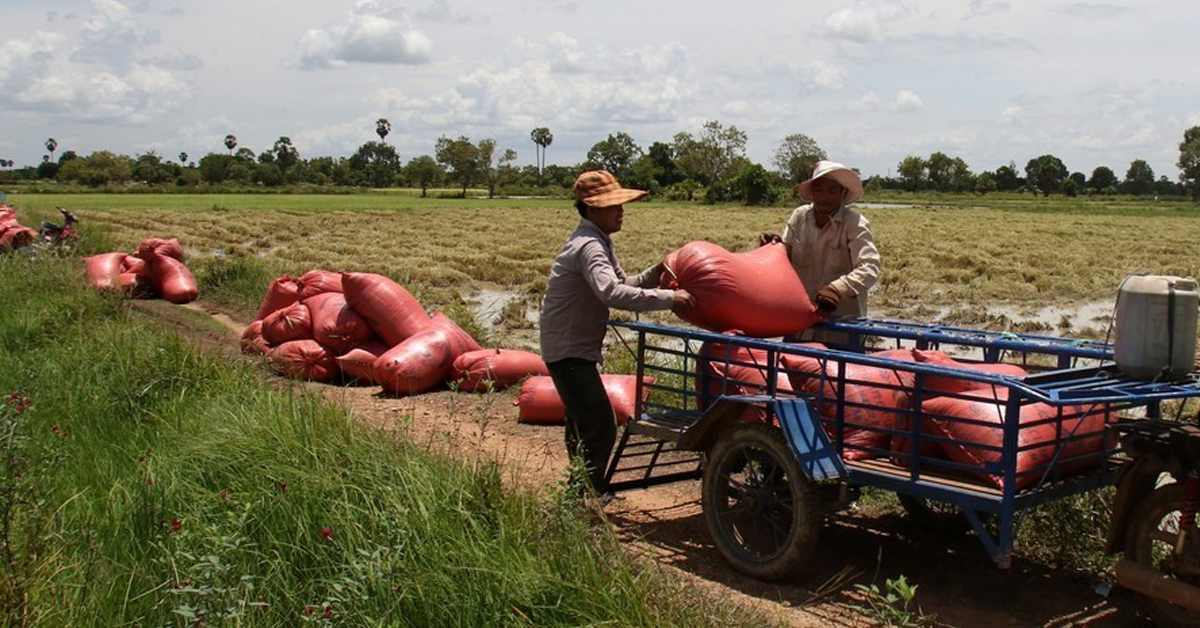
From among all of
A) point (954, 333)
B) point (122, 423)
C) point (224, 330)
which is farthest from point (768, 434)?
point (224, 330)

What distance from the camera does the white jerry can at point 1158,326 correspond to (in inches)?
143

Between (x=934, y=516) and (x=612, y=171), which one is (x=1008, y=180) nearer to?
(x=612, y=171)

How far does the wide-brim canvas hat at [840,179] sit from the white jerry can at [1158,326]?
1729 mm

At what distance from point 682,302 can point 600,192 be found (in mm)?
611

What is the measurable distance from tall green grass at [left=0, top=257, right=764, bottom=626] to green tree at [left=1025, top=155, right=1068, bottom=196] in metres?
97.4

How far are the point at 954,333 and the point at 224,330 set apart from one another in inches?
331

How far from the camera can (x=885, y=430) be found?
4062 mm

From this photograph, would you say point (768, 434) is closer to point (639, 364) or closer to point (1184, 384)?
point (639, 364)

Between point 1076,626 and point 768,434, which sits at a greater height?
point 768,434

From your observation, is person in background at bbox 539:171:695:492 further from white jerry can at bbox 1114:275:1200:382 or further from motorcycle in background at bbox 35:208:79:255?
motorcycle in background at bbox 35:208:79:255

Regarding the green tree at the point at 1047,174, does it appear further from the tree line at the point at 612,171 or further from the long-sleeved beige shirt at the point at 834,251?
the long-sleeved beige shirt at the point at 834,251

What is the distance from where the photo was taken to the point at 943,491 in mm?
3836

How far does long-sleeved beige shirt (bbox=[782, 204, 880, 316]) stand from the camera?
5.25 metres

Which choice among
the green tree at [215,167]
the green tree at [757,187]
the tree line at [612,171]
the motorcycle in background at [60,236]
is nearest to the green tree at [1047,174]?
the tree line at [612,171]
